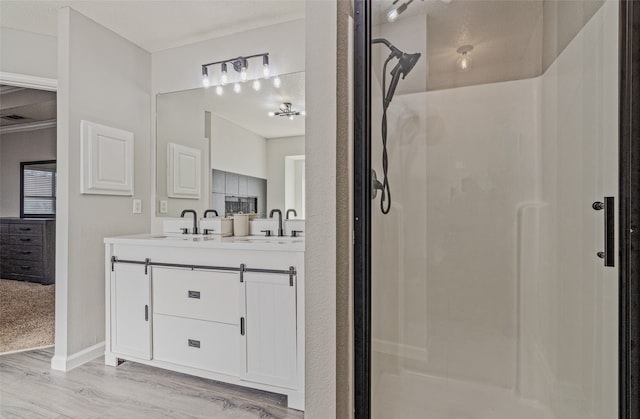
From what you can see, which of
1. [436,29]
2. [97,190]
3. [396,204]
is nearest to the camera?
[396,204]

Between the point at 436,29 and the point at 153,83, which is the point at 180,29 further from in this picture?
the point at 436,29

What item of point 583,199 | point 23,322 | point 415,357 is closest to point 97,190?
point 23,322

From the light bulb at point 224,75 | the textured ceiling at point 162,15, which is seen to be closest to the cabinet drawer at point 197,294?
the light bulb at point 224,75

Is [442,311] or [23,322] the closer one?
[442,311]

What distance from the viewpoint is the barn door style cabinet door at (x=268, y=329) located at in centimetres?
168

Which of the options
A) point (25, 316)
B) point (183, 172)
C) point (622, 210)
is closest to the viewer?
point (622, 210)

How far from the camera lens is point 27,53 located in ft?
7.52

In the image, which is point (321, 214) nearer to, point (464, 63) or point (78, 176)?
point (464, 63)

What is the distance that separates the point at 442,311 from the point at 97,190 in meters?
2.36

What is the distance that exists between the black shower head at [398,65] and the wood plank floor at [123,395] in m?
1.61

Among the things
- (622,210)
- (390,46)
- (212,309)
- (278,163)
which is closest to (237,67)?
(278,163)

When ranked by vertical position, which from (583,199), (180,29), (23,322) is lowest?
(23,322)

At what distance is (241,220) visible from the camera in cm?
233

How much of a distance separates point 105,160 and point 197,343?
57.8 inches
